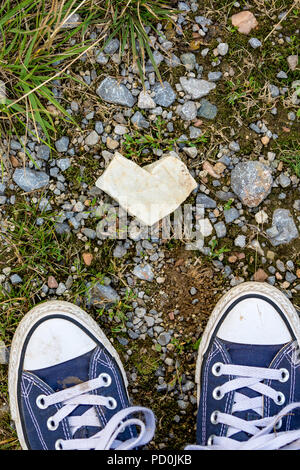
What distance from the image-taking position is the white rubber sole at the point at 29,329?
2516 mm

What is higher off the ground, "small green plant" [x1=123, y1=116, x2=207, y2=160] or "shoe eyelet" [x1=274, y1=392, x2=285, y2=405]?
"small green plant" [x1=123, y1=116, x2=207, y2=160]

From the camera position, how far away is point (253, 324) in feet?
8.48

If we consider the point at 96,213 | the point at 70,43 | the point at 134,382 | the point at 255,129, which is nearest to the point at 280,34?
the point at 255,129

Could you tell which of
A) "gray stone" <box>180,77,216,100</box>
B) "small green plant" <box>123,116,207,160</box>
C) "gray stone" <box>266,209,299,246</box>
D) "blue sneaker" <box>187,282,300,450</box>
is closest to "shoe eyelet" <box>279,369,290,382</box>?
"blue sneaker" <box>187,282,300,450</box>

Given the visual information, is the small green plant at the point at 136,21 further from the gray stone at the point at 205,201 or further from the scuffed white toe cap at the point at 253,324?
the scuffed white toe cap at the point at 253,324

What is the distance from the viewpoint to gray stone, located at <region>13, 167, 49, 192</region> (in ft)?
8.39

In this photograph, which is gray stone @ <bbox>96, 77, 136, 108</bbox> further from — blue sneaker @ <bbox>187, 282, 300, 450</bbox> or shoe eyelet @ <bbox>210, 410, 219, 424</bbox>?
shoe eyelet @ <bbox>210, 410, 219, 424</bbox>

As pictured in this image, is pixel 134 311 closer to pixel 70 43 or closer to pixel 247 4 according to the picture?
pixel 70 43

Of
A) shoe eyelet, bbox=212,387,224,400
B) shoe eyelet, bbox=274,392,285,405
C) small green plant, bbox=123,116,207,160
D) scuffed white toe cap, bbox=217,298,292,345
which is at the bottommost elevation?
shoe eyelet, bbox=274,392,285,405

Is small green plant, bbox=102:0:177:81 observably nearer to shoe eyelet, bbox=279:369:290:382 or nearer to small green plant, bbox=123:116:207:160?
small green plant, bbox=123:116:207:160

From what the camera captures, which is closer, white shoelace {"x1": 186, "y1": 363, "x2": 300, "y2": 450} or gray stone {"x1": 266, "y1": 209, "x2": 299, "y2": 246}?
white shoelace {"x1": 186, "y1": 363, "x2": 300, "y2": 450}

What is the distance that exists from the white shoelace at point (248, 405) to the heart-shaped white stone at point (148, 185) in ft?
3.19

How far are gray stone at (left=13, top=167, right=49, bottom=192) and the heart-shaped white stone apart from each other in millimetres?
326

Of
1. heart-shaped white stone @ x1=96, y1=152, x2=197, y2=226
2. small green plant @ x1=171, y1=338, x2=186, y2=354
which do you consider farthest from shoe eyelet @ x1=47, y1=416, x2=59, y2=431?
heart-shaped white stone @ x1=96, y1=152, x2=197, y2=226
